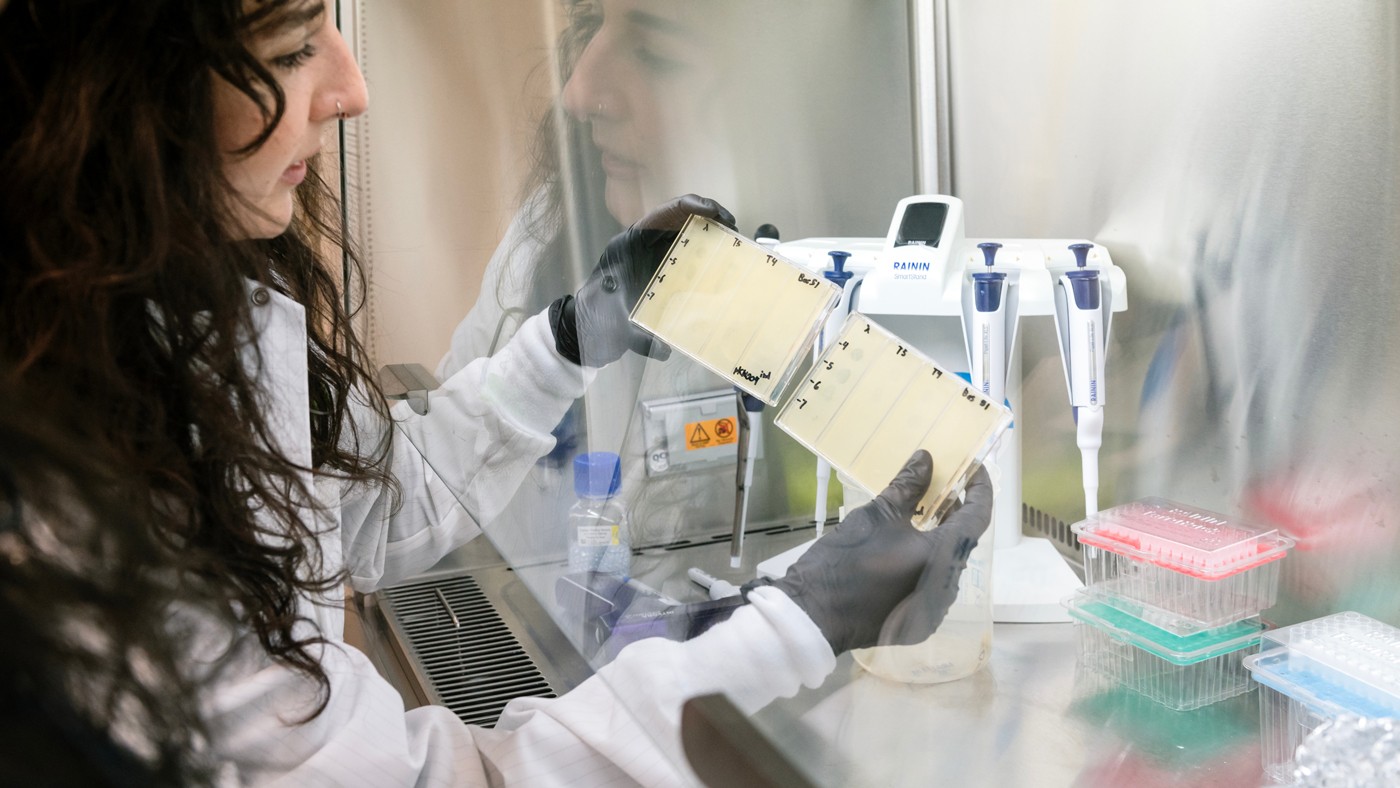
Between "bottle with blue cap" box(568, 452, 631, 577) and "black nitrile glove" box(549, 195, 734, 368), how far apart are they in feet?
0.34

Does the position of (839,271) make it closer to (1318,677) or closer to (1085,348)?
(1085,348)

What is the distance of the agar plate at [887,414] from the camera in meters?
0.82

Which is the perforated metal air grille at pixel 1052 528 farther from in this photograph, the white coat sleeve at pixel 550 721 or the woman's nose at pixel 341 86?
the woman's nose at pixel 341 86

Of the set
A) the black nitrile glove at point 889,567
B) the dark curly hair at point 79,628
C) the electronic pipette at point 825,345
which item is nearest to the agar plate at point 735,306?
the electronic pipette at point 825,345

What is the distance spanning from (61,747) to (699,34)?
84 centimetres

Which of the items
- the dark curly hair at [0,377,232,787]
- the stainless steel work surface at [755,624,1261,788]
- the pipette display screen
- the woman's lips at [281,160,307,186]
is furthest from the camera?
the pipette display screen

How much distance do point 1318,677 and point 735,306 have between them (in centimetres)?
52

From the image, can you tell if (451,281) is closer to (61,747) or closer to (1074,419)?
(1074,419)

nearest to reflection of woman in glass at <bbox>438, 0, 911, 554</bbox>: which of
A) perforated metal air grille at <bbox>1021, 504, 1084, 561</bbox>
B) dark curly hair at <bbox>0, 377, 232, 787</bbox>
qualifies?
perforated metal air grille at <bbox>1021, 504, 1084, 561</bbox>

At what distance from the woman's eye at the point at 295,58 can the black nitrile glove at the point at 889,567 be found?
53cm

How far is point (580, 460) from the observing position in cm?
103

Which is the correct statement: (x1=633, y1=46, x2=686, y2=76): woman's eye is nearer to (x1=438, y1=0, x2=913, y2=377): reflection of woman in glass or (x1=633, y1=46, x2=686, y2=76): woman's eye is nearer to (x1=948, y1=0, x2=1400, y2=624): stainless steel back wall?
(x1=438, y1=0, x2=913, y2=377): reflection of woman in glass

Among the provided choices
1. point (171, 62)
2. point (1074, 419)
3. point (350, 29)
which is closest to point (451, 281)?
point (350, 29)

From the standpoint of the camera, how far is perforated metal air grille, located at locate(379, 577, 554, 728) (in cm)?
113
